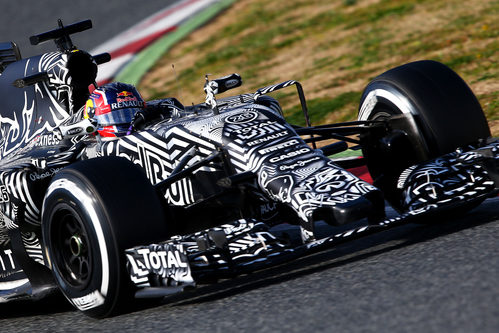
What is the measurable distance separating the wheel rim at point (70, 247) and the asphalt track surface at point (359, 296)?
10.2 inches

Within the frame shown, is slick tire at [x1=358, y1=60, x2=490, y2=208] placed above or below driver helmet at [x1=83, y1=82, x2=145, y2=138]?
below

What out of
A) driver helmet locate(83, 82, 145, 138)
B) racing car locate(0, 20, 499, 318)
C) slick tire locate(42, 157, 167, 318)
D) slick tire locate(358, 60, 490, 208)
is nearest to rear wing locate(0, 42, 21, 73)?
racing car locate(0, 20, 499, 318)

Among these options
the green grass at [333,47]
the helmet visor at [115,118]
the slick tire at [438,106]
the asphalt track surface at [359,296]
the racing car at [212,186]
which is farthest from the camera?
the green grass at [333,47]

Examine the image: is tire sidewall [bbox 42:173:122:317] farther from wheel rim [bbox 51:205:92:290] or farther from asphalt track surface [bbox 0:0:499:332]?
asphalt track surface [bbox 0:0:499:332]

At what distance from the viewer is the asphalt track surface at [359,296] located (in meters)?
3.62

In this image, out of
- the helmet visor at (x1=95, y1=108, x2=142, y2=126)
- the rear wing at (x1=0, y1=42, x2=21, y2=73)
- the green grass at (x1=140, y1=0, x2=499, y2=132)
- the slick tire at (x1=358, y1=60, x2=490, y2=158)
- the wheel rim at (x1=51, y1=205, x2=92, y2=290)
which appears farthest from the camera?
the green grass at (x1=140, y1=0, x2=499, y2=132)

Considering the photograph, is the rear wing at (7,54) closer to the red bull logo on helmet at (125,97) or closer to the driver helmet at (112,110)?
the driver helmet at (112,110)

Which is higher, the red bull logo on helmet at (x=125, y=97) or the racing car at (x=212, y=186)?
the red bull logo on helmet at (x=125, y=97)

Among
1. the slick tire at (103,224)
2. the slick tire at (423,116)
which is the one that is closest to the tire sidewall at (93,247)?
the slick tire at (103,224)

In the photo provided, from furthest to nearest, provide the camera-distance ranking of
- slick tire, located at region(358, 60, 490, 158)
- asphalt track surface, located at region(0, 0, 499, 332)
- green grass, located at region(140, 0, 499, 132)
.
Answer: green grass, located at region(140, 0, 499, 132), slick tire, located at region(358, 60, 490, 158), asphalt track surface, located at region(0, 0, 499, 332)

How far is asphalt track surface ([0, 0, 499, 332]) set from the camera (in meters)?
3.62

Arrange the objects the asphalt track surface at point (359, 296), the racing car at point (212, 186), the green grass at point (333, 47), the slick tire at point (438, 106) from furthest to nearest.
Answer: the green grass at point (333, 47) → the slick tire at point (438, 106) → the racing car at point (212, 186) → the asphalt track surface at point (359, 296)

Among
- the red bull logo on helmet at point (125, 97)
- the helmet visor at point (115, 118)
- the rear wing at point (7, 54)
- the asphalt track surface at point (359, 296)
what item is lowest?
the asphalt track surface at point (359, 296)

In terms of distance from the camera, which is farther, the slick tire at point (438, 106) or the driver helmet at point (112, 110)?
the driver helmet at point (112, 110)
